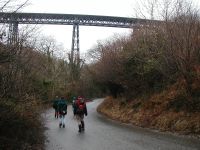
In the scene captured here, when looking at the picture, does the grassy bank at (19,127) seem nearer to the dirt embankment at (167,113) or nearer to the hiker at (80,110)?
the hiker at (80,110)

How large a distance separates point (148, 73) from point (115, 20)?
1377 inches

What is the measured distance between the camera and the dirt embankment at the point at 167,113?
62.4 ft

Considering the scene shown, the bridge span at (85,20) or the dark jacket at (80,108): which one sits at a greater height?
the bridge span at (85,20)

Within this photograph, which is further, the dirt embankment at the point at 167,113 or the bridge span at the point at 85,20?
the bridge span at the point at 85,20

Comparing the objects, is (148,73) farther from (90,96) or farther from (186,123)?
(90,96)

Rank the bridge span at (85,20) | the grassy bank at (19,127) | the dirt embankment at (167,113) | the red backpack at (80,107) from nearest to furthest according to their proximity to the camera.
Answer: the grassy bank at (19,127)
the dirt embankment at (167,113)
the red backpack at (80,107)
the bridge span at (85,20)

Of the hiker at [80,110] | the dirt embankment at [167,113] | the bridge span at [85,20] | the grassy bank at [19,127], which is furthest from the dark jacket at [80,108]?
the bridge span at [85,20]

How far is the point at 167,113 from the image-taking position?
21969 mm

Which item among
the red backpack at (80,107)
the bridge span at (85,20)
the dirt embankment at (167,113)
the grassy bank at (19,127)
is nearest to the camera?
the grassy bank at (19,127)

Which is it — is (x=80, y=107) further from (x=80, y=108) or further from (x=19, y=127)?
(x=19, y=127)

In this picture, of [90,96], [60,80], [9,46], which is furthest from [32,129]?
[90,96]

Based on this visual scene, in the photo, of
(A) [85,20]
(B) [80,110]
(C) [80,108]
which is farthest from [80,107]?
(A) [85,20]

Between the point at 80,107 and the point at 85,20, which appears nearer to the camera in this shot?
the point at 80,107

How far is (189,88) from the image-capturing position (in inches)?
814
